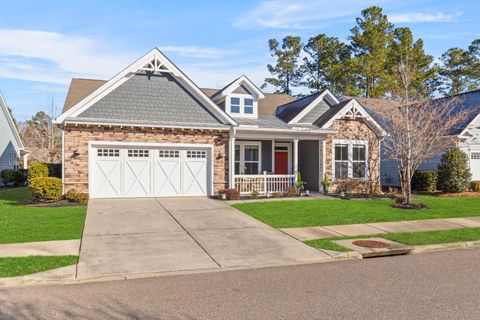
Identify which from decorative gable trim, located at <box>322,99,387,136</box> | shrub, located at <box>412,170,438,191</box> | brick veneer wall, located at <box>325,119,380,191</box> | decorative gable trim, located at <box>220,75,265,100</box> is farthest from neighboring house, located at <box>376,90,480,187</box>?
decorative gable trim, located at <box>220,75,265,100</box>

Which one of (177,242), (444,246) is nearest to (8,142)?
(177,242)

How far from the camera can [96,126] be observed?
56.3 ft

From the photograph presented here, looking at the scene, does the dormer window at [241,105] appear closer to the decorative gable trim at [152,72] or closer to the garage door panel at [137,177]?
the decorative gable trim at [152,72]

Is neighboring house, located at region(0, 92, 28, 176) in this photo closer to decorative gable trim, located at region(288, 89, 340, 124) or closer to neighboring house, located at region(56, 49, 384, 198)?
neighboring house, located at region(56, 49, 384, 198)

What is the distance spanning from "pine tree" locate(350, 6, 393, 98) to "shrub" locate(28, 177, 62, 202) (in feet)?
105

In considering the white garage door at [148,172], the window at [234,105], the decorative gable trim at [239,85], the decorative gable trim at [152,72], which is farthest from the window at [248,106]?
the white garage door at [148,172]

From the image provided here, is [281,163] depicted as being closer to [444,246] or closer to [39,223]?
[444,246]

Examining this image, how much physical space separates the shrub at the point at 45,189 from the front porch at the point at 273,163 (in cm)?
770

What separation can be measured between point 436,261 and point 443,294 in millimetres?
2512

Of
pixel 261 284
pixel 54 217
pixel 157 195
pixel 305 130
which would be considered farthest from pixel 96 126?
pixel 261 284

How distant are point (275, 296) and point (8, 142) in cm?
3254

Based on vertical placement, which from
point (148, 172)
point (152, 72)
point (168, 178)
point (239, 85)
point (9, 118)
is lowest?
point (168, 178)

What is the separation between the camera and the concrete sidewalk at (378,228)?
10.9 m

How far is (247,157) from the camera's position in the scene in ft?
71.2
